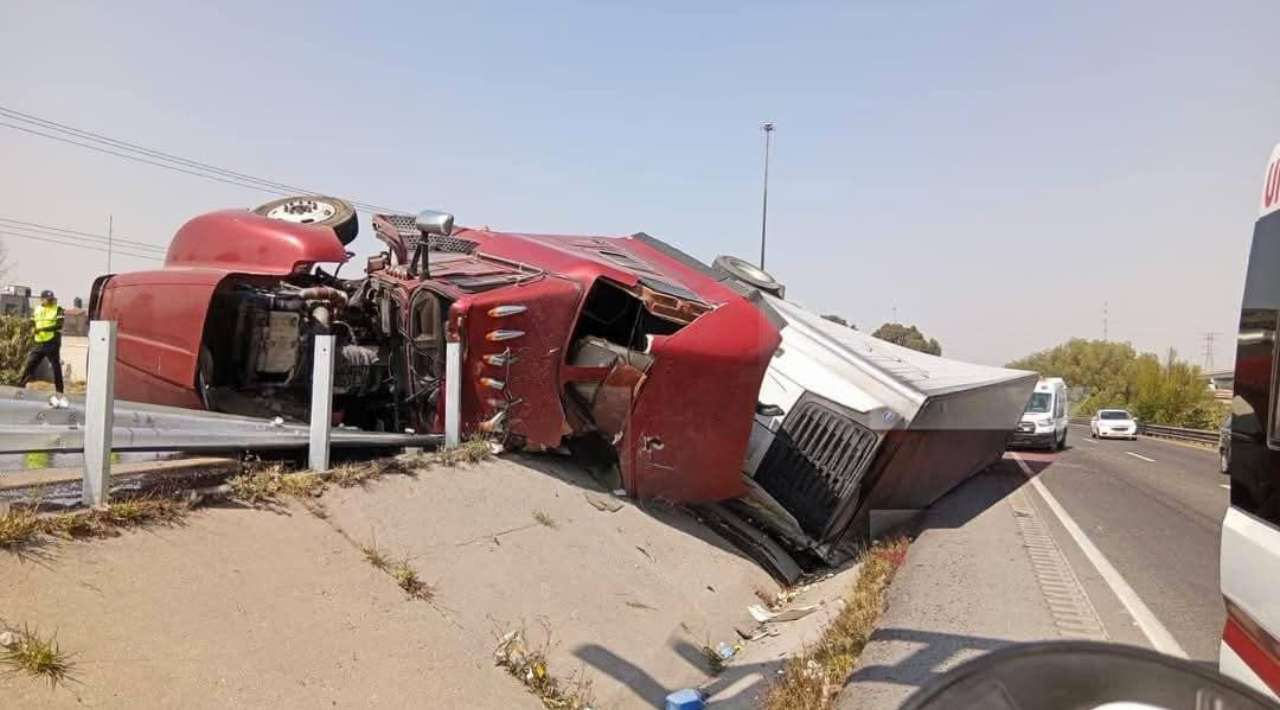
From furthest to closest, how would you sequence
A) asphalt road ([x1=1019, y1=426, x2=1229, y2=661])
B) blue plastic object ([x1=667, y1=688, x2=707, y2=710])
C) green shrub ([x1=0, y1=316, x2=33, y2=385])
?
green shrub ([x1=0, y1=316, x2=33, y2=385]) < asphalt road ([x1=1019, y1=426, x2=1229, y2=661]) < blue plastic object ([x1=667, y1=688, x2=707, y2=710])

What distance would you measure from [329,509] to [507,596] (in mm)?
1092

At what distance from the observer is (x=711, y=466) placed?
22.2 ft

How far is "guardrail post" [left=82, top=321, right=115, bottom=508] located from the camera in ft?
11.9

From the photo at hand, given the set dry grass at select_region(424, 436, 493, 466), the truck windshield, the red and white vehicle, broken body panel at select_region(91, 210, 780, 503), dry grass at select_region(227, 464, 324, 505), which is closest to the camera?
the red and white vehicle

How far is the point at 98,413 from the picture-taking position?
3.67 meters

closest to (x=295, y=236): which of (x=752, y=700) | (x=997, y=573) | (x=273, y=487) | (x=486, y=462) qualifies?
(x=486, y=462)

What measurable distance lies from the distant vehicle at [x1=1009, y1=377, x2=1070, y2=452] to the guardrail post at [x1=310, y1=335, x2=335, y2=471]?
19247mm

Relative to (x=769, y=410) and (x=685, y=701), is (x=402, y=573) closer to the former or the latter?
(x=685, y=701)

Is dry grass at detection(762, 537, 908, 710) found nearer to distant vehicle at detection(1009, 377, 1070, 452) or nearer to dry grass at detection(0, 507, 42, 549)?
dry grass at detection(0, 507, 42, 549)

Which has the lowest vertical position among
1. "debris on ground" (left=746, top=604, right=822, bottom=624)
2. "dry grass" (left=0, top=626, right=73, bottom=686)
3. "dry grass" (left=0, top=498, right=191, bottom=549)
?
"debris on ground" (left=746, top=604, right=822, bottom=624)

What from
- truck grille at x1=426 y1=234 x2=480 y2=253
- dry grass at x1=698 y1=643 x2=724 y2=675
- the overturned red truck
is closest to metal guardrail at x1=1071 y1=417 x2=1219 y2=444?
the overturned red truck

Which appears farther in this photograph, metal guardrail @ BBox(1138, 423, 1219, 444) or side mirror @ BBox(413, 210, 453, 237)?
metal guardrail @ BBox(1138, 423, 1219, 444)

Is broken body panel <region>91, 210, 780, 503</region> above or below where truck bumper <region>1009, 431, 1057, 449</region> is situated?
above

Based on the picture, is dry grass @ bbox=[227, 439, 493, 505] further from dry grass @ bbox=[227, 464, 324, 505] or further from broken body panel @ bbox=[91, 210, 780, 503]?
broken body panel @ bbox=[91, 210, 780, 503]
